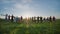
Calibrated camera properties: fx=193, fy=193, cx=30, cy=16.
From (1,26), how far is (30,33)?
2.21 ft

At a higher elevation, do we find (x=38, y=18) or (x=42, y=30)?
(x=38, y=18)

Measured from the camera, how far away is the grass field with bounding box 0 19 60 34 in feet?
14.0

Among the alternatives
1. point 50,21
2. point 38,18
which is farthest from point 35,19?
point 50,21

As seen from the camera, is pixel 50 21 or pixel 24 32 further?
pixel 50 21

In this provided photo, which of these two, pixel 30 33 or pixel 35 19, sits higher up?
pixel 35 19

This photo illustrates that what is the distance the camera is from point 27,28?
4.33 metres

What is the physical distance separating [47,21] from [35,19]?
0.30m

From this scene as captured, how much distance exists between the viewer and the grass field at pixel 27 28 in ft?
14.0

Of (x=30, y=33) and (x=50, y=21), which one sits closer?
(x=30, y=33)

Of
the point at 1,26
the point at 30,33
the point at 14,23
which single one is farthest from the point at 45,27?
the point at 1,26

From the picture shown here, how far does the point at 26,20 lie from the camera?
4340 millimetres

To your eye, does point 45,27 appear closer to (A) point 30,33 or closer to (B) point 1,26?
(A) point 30,33

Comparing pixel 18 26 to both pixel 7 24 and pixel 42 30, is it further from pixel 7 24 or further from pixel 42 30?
pixel 42 30

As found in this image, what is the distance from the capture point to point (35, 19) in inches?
175
